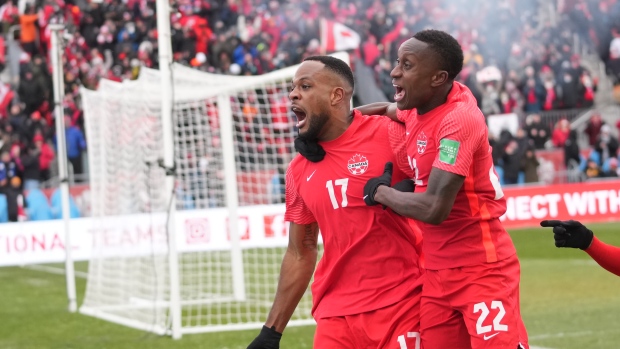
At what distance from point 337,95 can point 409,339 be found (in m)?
1.22

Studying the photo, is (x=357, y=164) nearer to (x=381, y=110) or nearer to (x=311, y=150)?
(x=311, y=150)

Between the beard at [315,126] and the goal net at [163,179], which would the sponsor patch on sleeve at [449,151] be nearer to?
the beard at [315,126]

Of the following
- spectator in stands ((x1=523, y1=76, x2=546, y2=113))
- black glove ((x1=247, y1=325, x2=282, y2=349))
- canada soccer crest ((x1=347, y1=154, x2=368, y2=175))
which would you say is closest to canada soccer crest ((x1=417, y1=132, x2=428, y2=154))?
canada soccer crest ((x1=347, y1=154, x2=368, y2=175))

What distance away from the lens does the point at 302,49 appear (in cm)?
2738

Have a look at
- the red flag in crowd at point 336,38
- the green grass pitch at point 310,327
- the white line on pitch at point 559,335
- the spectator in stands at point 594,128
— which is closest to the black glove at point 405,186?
the green grass pitch at point 310,327

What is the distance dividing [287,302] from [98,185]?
900 cm

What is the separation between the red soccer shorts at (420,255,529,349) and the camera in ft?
15.2

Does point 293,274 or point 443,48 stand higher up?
point 443,48

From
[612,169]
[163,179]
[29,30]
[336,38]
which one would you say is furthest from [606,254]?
[29,30]

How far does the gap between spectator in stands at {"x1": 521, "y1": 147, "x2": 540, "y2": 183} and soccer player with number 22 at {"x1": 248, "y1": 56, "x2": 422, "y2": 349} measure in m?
18.7

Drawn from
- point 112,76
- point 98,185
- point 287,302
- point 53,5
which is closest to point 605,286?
point 98,185

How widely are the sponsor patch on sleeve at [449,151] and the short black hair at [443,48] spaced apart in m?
0.39

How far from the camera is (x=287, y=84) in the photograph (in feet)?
39.0

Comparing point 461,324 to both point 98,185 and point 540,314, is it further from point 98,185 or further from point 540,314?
point 98,185
